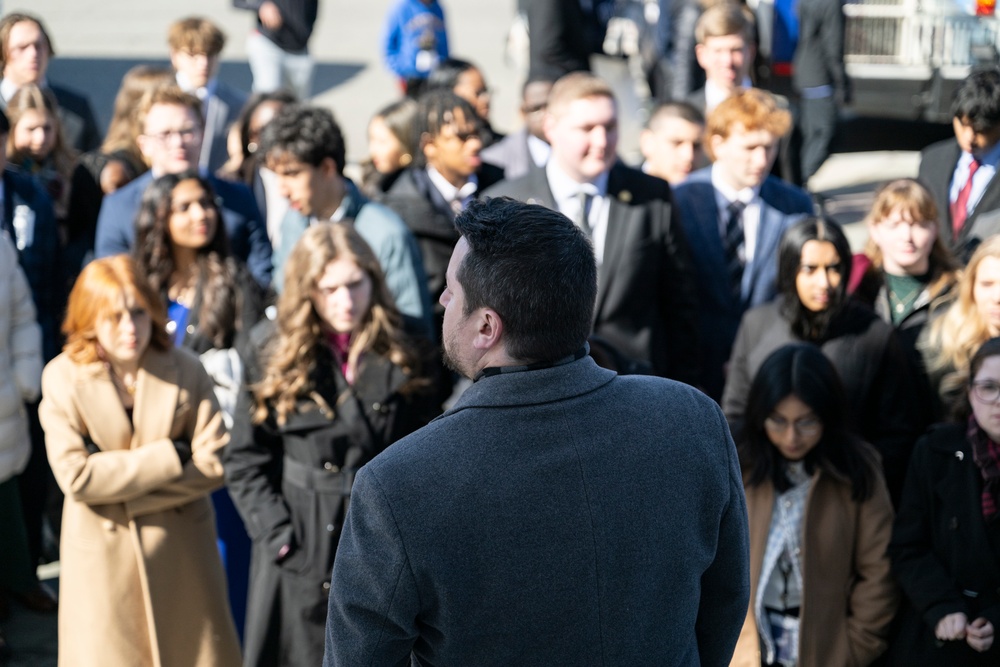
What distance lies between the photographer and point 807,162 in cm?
897

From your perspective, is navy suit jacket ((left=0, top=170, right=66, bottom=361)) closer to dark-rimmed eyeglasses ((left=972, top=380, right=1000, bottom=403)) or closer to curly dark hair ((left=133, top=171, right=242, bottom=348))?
curly dark hair ((left=133, top=171, right=242, bottom=348))

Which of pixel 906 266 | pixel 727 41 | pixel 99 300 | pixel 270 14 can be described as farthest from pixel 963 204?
pixel 270 14

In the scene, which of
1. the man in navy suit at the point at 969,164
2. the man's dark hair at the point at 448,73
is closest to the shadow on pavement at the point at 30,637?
the man's dark hair at the point at 448,73

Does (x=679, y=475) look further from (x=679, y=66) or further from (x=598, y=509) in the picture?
(x=679, y=66)

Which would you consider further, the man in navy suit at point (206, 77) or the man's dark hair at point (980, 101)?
the man in navy suit at point (206, 77)

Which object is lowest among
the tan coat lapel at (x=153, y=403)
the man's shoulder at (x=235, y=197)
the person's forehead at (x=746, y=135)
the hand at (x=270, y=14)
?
the tan coat lapel at (x=153, y=403)

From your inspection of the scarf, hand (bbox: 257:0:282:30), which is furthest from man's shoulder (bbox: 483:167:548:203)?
hand (bbox: 257:0:282:30)

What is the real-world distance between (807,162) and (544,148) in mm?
3075

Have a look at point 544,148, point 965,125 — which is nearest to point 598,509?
point 965,125

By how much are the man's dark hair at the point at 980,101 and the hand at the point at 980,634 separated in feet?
8.64

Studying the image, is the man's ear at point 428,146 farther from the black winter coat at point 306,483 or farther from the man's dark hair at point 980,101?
the man's dark hair at point 980,101

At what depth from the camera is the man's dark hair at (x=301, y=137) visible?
4902mm

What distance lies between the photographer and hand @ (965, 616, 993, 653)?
3752mm

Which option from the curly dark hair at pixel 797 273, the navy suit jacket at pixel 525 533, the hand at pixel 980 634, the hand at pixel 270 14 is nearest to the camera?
the navy suit jacket at pixel 525 533
